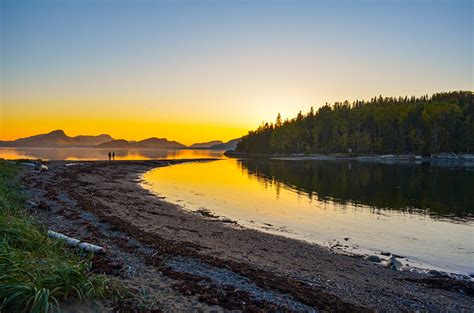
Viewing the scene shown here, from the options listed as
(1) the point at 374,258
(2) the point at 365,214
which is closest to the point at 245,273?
(1) the point at 374,258

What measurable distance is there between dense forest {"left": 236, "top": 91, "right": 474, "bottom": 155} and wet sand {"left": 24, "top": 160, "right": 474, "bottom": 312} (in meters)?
141

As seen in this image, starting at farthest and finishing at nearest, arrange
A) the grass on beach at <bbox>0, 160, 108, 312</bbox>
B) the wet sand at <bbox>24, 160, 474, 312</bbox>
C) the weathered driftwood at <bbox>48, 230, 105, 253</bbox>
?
the weathered driftwood at <bbox>48, 230, 105, 253</bbox>
the wet sand at <bbox>24, 160, 474, 312</bbox>
the grass on beach at <bbox>0, 160, 108, 312</bbox>

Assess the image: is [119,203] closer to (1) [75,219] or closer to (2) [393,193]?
(1) [75,219]

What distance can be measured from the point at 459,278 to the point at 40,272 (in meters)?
15.1

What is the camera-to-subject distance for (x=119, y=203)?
26.1 metres

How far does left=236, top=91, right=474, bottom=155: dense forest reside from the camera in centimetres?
13588

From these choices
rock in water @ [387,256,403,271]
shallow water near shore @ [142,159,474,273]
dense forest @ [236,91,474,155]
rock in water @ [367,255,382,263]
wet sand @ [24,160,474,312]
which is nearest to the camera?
wet sand @ [24,160,474,312]

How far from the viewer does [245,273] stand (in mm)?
10289

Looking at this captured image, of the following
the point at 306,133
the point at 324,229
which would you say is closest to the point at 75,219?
the point at 324,229

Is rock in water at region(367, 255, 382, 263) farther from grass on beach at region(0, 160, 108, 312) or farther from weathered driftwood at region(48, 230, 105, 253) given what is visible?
grass on beach at region(0, 160, 108, 312)

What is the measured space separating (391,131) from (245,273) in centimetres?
14983

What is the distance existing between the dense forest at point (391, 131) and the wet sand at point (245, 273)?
141 m

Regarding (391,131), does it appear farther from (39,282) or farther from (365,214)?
(39,282)

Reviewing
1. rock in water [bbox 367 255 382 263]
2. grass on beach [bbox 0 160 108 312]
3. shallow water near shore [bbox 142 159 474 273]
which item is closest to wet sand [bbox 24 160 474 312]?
rock in water [bbox 367 255 382 263]
